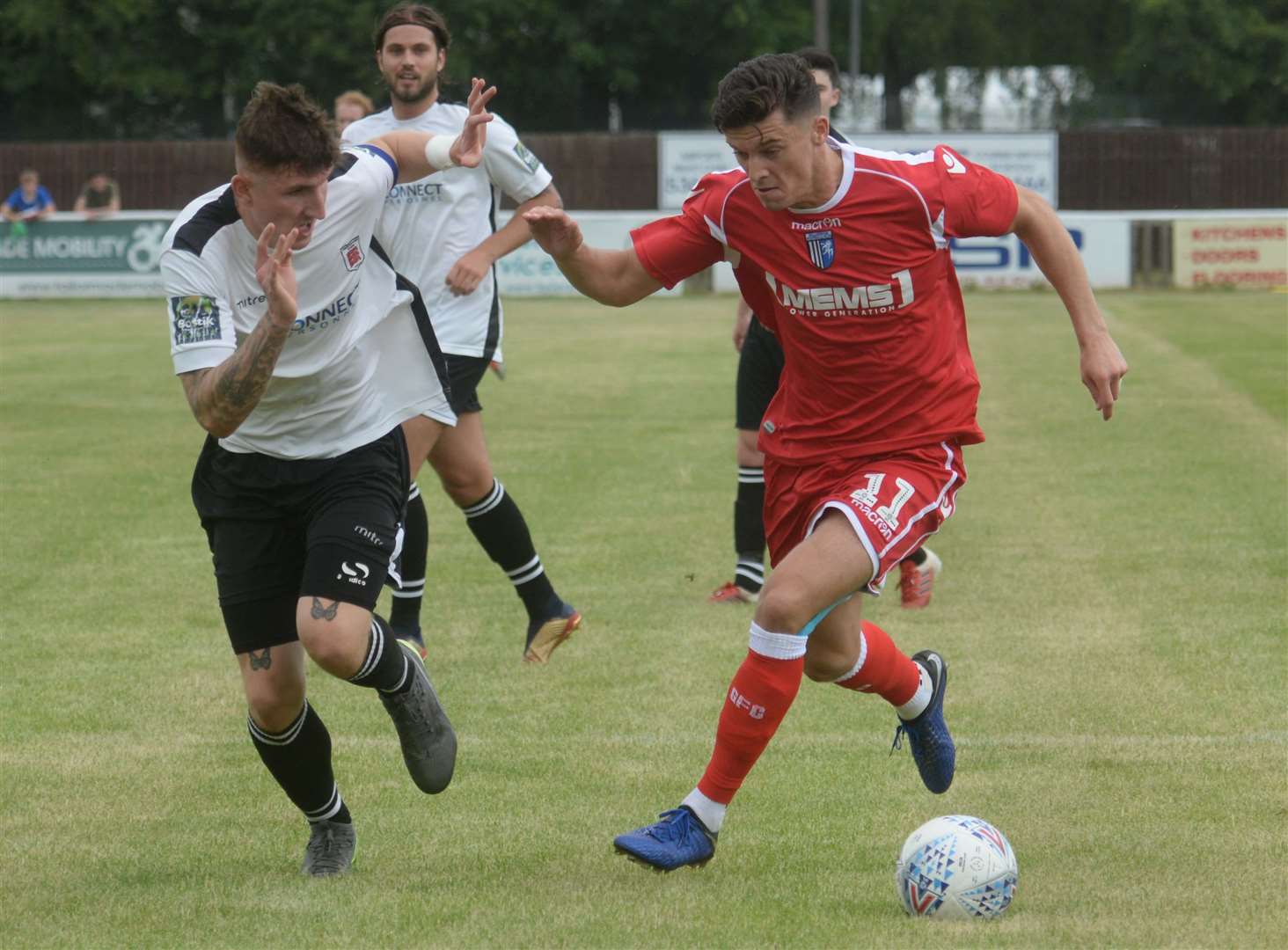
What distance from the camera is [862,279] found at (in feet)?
15.9

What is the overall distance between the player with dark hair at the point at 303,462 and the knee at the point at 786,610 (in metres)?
0.88

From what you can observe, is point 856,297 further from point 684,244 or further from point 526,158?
point 526,158

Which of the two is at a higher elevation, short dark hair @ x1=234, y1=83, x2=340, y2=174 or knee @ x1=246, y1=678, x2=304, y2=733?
short dark hair @ x1=234, y1=83, x2=340, y2=174

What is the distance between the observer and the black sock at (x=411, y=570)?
23.8ft

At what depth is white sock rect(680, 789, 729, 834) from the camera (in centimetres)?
471

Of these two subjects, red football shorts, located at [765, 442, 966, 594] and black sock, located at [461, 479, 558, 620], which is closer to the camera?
red football shorts, located at [765, 442, 966, 594]

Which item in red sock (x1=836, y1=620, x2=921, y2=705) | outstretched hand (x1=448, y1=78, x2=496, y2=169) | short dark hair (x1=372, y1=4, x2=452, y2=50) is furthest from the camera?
short dark hair (x1=372, y1=4, x2=452, y2=50)

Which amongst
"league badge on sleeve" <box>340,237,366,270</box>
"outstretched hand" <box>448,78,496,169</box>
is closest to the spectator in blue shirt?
"outstretched hand" <box>448,78,496,169</box>

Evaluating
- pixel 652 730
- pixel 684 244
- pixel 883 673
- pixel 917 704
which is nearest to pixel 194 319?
pixel 684 244

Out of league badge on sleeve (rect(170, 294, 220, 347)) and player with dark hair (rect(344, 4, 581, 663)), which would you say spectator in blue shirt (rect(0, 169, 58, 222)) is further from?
league badge on sleeve (rect(170, 294, 220, 347))

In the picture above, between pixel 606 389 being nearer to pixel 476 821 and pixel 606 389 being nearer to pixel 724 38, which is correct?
pixel 476 821

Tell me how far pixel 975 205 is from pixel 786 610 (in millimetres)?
1162

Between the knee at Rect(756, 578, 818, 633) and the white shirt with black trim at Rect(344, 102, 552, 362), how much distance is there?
2846 millimetres

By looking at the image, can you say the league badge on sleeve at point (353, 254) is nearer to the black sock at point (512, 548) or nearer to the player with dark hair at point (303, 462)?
the player with dark hair at point (303, 462)
